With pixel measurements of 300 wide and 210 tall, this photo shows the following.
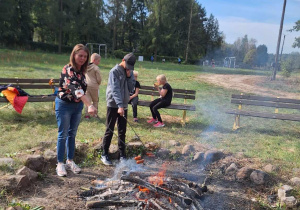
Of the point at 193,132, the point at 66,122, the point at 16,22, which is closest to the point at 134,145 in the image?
the point at 66,122

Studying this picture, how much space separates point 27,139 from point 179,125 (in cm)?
363

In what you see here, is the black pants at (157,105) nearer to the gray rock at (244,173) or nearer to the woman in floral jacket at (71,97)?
the gray rock at (244,173)

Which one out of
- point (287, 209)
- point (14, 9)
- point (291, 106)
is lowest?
point (287, 209)

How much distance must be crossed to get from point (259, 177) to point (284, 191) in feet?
1.42

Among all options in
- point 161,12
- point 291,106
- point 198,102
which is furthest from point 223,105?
point 161,12

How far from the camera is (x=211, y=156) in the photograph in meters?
4.53

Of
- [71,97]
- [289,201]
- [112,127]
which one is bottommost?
[289,201]

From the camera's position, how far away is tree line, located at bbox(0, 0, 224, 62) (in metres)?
36.7

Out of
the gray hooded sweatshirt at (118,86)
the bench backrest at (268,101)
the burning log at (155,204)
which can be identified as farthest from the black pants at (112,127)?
the bench backrest at (268,101)

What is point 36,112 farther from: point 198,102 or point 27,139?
point 198,102

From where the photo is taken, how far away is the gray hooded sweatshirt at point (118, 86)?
3.93 metres

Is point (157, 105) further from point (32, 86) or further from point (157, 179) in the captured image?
point (32, 86)

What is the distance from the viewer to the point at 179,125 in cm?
678

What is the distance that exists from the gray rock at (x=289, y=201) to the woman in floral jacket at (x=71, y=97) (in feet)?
9.12
